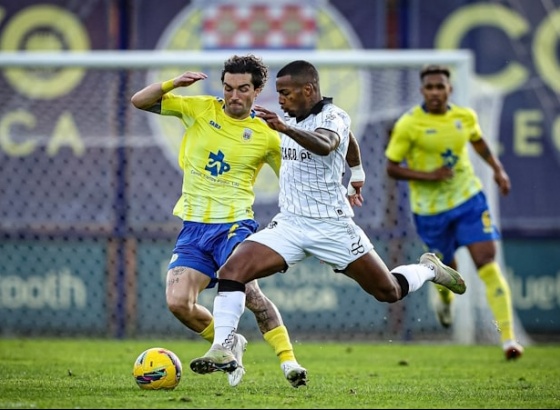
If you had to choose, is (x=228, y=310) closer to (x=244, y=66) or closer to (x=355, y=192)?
(x=355, y=192)

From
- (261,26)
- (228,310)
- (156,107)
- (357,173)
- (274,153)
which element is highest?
(261,26)

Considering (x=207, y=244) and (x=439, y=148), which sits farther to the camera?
(x=439, y=148)

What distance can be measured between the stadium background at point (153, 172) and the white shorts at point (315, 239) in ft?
19.3

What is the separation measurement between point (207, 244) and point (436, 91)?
3.75 metres

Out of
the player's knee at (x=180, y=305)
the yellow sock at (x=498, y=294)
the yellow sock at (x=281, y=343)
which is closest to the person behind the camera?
the yellow sock at (x=281, y=343)

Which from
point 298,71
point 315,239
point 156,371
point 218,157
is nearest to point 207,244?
point 218,157

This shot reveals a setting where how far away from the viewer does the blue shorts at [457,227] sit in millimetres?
11344

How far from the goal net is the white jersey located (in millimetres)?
5847

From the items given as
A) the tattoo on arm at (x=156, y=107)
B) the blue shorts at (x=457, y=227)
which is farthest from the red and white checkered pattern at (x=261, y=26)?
the tattoo on arm at (x=156, y=107)

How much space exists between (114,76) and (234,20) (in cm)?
168

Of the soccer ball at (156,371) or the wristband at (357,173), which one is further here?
the wristband at (357,173)

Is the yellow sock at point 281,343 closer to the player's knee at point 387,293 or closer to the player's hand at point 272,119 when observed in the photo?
the player's knee at point 387,293

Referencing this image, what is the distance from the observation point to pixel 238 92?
8438 millimetres

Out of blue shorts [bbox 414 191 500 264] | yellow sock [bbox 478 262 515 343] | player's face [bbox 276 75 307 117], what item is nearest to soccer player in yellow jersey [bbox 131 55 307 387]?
player's face [bbox 276 75 307 117]
